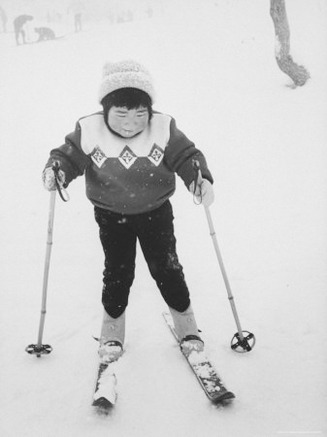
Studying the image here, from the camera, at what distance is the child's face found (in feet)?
8.93

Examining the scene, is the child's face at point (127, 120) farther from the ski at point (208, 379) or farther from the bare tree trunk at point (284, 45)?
the bare tree trunk at point (284, 45)

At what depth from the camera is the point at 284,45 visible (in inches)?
364

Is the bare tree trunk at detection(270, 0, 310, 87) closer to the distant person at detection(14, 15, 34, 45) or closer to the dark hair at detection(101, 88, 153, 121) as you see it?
the dark hair at detection(101, 88, 153, 121)

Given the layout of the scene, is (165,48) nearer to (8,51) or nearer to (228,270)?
(8,51)

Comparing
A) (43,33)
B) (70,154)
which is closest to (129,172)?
(70,154)

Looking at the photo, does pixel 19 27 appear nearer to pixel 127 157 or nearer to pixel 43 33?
pixel 43 33

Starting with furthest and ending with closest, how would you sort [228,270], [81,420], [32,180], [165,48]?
[165,48]
[32,180]
[228,270]
[81,420]

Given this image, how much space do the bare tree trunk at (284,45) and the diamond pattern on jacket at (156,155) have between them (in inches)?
307

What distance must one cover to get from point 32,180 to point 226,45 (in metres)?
9.81

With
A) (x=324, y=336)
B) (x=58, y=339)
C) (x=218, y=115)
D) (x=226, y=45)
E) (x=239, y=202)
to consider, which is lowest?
(x=324, y=336)

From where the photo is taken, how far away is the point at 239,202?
6.55 metres

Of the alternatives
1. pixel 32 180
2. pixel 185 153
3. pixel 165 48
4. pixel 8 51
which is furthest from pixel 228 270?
pixel 8 51

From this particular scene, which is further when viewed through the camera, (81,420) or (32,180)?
(32,180)

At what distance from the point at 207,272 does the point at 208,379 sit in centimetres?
199
